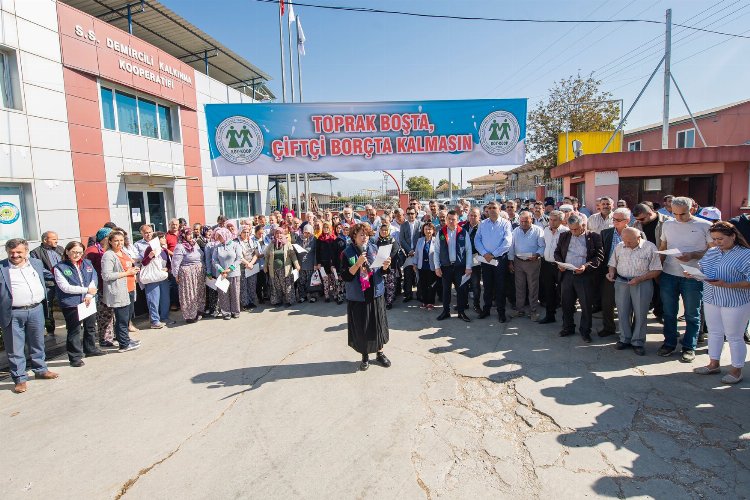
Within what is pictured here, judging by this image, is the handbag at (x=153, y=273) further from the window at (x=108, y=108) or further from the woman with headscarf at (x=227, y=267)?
the window at (x=108, y=108)

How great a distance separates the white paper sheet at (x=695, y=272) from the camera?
3945 mm

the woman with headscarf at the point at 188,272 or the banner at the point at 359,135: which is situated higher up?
the banner at the point at 359,135

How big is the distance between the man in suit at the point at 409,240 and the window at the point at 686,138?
951 inches

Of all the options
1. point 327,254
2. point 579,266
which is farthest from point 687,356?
point 327,254

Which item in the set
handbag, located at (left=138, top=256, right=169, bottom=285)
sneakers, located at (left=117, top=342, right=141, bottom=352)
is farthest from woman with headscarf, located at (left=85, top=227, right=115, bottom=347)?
handbag, located at (left=138, top=256, right=169, bottom=285)

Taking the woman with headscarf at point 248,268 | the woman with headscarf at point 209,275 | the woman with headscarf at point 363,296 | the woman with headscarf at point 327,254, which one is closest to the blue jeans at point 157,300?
the woman with headscarf at point 209,275

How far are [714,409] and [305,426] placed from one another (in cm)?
360

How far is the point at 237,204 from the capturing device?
17.9 m

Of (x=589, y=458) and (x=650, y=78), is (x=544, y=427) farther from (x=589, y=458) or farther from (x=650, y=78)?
(x=650, y=78)

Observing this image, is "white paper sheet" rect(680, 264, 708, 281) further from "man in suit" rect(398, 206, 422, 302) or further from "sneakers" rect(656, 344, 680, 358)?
"man in suit" rect(398, 206, 422, 302)

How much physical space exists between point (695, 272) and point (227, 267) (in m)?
6.64

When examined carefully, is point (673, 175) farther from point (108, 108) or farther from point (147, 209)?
point (108, 108)

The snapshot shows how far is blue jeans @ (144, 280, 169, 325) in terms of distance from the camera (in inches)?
254

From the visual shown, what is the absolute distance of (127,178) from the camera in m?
11.4
